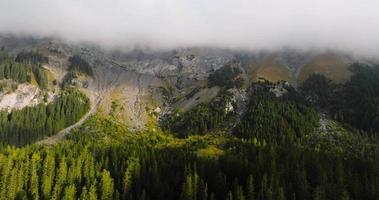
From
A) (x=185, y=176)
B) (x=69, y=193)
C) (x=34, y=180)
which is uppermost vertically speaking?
(x=185, y=176)

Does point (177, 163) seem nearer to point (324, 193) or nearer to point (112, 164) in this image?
point (112, 164)

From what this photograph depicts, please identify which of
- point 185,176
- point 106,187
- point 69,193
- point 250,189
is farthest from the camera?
point 185,176

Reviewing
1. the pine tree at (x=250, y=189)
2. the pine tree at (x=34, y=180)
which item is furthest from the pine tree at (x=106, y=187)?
the pine tree at (x=250, y=189)

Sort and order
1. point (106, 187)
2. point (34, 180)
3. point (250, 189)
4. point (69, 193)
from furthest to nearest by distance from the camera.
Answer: point (34, 180)
point (106, 187)
point (69, 193)
point (250, 189)

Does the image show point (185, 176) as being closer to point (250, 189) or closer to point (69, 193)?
point (250, 189)

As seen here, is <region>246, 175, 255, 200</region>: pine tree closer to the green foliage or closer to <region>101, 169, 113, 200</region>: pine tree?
the green foliage

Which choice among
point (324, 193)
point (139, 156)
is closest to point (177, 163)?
point (139, 156)

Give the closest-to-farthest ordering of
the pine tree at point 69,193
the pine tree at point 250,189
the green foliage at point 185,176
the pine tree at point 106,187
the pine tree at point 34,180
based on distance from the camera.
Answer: the pine tree at point 250,189
the pine tree at point 69,193
the green foliage at point 185,176
the pine tree at point 34,180
the pine tree at point 106,187

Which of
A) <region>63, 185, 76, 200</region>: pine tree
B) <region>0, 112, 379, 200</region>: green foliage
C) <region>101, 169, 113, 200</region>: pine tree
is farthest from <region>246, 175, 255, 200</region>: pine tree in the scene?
<region>63, 185, 76, 200</region>: pine tree

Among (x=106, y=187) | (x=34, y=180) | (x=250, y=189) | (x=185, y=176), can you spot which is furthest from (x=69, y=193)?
(x=250, y=189)

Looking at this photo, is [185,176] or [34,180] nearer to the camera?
[34,180]

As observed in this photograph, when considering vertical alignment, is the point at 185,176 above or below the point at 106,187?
above

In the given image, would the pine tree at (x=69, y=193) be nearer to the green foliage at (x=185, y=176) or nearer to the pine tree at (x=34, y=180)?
the green foliage at (x=185, y=176)
